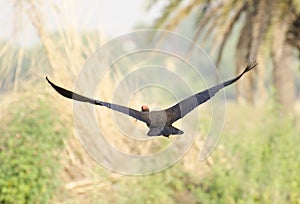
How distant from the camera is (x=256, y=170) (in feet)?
35.7

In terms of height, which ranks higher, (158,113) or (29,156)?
(29,156)

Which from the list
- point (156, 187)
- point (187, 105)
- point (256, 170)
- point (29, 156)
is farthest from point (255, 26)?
point (187, 105)

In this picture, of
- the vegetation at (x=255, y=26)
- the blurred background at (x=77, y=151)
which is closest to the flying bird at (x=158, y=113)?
the blurred background at (x=77, y=151)

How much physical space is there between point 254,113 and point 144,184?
452 cm

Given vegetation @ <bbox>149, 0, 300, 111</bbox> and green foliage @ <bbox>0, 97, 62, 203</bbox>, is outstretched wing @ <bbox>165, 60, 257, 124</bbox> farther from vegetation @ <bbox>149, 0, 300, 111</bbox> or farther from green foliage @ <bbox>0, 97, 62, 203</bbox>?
vegetation @ <bbox>149, 0, 300, 111</bbox>

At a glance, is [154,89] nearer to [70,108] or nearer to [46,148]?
[70,108]

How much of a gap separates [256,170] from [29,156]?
3.61 meters

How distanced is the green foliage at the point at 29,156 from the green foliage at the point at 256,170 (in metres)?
2.37

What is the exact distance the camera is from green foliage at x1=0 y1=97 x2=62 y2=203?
29.5ft

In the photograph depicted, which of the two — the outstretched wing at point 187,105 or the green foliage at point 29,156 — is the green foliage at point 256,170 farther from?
the outstretched wing at point 187,105

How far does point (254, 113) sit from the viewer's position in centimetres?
1398

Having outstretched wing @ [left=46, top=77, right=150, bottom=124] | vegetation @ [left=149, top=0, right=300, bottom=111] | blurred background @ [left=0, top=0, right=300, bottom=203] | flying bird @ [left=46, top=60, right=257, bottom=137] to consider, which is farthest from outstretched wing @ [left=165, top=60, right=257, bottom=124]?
vegetation @ [left=149, top=0, right=300, bottom=111]

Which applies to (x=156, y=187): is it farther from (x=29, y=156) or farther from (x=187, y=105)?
(x=187, y=105)

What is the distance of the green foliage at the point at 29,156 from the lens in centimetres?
900
